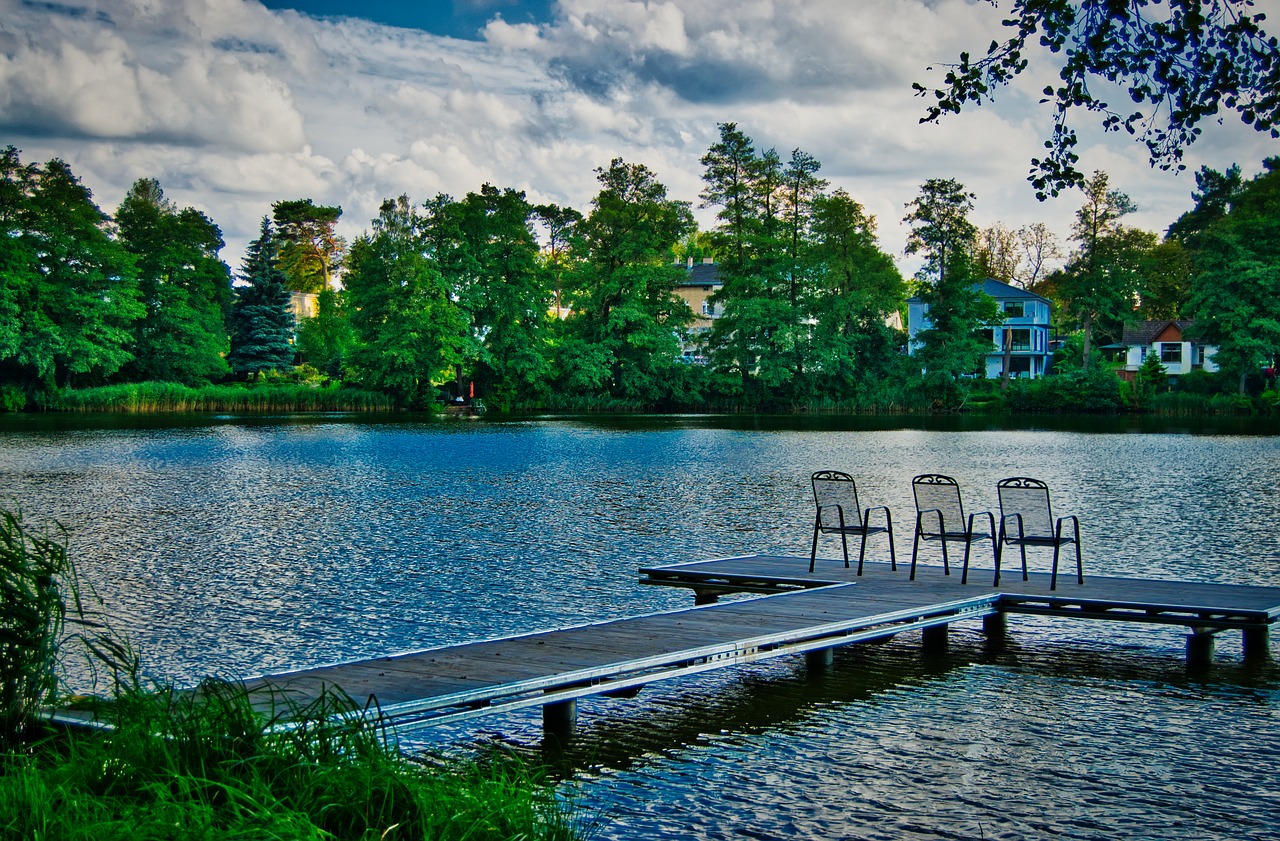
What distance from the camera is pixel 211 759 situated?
5.90 m

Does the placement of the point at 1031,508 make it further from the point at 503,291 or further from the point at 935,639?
the point at 503,291

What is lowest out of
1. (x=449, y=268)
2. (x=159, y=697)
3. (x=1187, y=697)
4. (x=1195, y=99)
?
(x=1187, y=697)

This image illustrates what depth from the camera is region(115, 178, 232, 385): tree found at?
81.8 meters

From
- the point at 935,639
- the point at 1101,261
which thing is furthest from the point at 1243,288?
the point at 935,639

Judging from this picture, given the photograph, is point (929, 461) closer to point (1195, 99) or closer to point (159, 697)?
point (1195, 99)

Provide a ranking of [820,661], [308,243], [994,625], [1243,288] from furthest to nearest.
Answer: [308,243], [1243,288], [994,625], [820,661]

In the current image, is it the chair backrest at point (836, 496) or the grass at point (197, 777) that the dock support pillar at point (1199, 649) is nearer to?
the chair backrest at point (836, 496)

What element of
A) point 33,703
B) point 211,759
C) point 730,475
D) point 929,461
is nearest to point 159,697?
A: point 33,703

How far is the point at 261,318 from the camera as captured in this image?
84.6 m

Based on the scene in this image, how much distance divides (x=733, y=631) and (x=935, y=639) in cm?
279

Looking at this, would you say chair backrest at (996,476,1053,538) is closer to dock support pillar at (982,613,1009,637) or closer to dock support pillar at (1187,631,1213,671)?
dock support pillar at (982,613,1009,637)

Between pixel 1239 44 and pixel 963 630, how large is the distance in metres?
6.69

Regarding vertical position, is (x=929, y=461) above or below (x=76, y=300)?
below

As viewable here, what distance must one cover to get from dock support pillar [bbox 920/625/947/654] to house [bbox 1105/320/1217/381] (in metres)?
86.9
